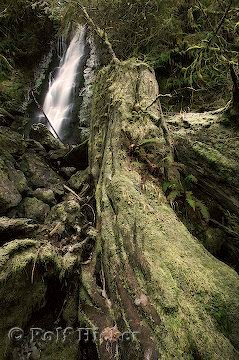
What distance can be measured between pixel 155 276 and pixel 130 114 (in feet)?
8.65

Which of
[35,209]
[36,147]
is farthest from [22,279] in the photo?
[36,147]

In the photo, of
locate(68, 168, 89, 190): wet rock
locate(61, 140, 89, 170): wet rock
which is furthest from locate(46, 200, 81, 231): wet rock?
locate(61, 140, 89, 170): wet rock

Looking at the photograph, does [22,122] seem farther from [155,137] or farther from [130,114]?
[155,137]

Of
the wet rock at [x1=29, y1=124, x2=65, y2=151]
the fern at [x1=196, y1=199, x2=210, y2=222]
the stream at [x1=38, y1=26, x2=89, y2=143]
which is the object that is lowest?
the fern at [x1=196, y1=199, x2=210, y2=222]

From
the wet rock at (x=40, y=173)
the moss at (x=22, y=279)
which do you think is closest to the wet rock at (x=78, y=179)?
the wet rock at (x=40, y=173)

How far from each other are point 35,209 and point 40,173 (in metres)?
1.24

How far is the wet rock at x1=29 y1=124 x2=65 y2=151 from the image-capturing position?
6.57 meters

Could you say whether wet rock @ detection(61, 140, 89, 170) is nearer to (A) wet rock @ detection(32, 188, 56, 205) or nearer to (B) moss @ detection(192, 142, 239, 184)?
(A) wet rock @ detection(32, 188, 56, 205)

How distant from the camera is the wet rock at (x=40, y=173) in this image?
5088 mm

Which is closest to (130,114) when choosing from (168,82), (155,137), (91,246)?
(155,137)

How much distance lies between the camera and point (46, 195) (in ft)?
15.1

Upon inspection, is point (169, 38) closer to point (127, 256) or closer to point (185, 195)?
point (185, 195)

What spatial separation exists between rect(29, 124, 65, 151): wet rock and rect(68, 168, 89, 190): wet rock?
Answer: 159 centimetres

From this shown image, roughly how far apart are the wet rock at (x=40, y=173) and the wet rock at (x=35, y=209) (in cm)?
42
